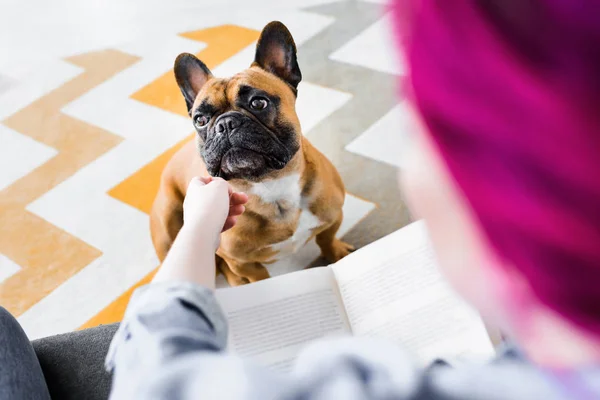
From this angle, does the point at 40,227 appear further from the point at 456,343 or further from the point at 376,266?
the point at 456,343

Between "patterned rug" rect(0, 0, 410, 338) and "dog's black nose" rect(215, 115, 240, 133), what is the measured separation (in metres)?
0.38

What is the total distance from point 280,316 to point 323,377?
0.67 metres

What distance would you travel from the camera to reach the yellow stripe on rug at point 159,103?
4.47ft

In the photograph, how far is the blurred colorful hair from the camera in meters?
0.23

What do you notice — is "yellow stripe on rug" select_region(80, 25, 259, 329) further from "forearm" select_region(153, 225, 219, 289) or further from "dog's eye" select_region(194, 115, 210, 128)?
"forearm" select_region(153, 225, 219, 289)

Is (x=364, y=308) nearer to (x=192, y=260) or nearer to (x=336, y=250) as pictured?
(x=336, y=250)

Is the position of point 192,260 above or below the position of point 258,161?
above

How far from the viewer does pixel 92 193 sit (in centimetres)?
164

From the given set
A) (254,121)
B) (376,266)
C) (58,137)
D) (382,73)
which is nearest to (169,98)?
(58,137)

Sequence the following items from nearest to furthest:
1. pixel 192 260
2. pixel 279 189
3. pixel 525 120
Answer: pixel 525 120
pixel 192 260
pixel 279 189

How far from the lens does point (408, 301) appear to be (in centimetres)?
98

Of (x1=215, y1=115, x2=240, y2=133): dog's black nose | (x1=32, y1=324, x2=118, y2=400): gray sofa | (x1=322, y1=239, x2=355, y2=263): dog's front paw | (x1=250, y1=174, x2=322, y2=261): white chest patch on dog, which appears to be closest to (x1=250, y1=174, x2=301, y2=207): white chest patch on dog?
(x1=250, y1=174, x2=322, y2=261): white chest patch on dog

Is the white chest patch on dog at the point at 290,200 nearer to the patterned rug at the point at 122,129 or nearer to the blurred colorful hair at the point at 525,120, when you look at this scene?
the patterned rug at the point at 122,129

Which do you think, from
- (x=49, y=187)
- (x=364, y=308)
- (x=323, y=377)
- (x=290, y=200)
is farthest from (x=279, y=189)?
(x=49, y=187)
